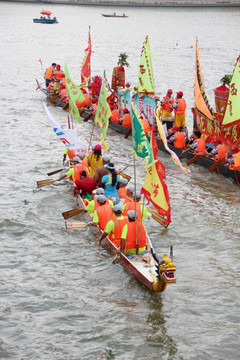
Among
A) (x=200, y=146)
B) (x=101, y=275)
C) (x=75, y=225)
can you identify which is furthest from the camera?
(x=200, y=146)

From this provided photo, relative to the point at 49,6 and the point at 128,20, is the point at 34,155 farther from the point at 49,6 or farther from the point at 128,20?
the point at 49,6

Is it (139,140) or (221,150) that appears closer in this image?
(139,140)

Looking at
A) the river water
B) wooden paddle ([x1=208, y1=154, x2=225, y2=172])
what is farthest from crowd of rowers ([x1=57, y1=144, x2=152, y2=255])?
wooden paddle ([x1=208, y1=154, x2=225, y2=172])

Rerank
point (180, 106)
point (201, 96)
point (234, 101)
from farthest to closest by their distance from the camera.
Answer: point (180, 106) < point (201, 96) < point (234, 101)

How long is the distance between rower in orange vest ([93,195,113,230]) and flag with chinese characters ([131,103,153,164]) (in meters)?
1.95

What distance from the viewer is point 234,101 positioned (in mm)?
17219

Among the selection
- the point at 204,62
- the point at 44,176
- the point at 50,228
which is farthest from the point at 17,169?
the point at 204,62

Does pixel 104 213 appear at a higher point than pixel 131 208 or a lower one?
lower

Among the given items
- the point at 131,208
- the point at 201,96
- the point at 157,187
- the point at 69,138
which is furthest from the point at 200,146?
the point at 157,187

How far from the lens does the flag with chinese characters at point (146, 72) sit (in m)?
19.5

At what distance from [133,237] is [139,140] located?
2.17 metres

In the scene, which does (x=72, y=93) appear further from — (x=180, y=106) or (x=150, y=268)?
(x=150, y=268)

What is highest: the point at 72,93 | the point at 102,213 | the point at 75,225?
the point at 72,93

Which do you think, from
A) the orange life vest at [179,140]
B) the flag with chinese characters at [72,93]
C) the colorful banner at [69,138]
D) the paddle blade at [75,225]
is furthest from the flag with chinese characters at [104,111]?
the orange life vest at [179,140]
